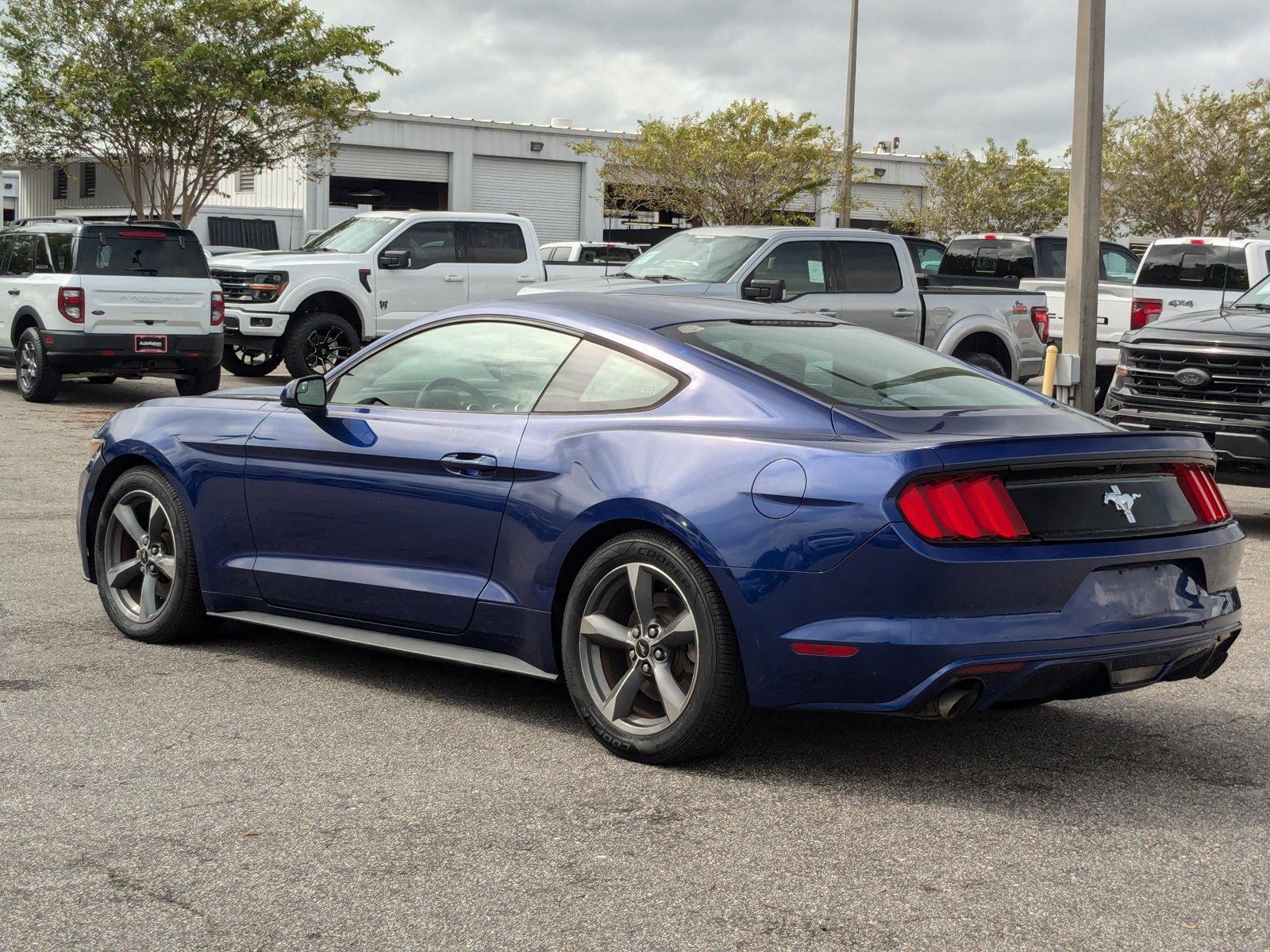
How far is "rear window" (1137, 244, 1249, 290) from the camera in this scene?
699 inches

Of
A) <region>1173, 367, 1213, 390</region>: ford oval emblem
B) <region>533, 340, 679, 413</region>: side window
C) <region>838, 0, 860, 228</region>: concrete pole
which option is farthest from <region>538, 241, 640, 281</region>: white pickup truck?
<region>533, 340, 679, 413</region>: side window

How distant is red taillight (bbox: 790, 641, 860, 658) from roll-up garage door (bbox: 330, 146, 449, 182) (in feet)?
146

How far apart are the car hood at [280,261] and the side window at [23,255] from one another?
2.04 metres

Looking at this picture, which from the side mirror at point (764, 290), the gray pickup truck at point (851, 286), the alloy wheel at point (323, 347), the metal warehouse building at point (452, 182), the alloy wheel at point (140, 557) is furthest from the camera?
the metal warehouse building at point (452, 182)

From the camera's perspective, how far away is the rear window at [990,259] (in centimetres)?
2236

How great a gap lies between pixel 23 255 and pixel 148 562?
12.9 metres

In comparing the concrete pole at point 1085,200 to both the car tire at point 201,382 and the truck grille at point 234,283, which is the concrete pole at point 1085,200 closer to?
the car tire at point 201,382

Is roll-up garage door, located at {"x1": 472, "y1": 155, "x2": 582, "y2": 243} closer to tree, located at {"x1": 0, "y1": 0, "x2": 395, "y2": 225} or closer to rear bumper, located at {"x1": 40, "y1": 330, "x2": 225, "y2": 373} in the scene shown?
tree, located at {"x1": 0, "y1": 0, "x2": 395, "y2": 225}

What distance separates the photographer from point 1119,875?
159 inches

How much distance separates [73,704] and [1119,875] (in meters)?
3.46

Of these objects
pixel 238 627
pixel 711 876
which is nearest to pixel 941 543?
pixel 711 876

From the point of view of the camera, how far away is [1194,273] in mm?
17938

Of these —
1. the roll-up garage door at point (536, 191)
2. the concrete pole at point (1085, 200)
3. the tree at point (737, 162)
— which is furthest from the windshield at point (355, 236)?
the roll-up garage door at point (536, 191)

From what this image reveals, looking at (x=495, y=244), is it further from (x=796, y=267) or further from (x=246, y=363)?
(x=796, y=267)
